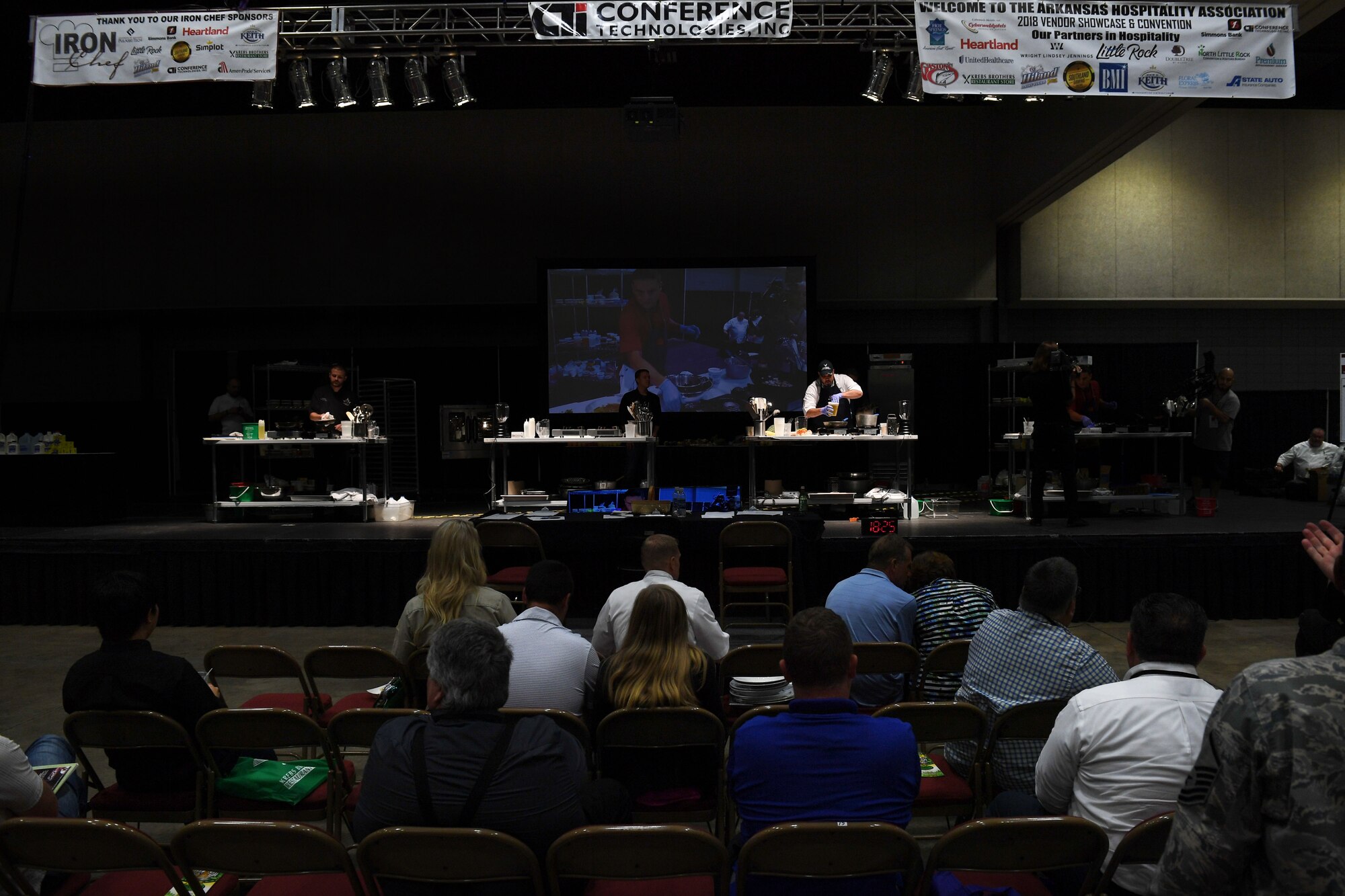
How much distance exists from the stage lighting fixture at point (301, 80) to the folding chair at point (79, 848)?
21.0 feet

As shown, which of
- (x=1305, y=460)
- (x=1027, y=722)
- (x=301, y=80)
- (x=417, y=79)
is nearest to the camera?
(x=1027, y=722)

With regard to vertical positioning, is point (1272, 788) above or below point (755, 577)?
above

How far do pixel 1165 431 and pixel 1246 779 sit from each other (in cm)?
846

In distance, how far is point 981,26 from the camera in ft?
18.1

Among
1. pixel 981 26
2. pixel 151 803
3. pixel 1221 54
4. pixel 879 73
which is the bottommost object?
pixel 151 803

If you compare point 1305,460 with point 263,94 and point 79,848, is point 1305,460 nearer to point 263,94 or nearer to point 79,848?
point 263,94

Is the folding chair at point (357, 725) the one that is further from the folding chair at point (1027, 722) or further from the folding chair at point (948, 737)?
the folding chair at point (1027, 722)

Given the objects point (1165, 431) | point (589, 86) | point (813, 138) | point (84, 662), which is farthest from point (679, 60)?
point (84, 662)

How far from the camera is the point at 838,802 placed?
1965 millimetres

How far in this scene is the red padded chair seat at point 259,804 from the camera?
2775 mm

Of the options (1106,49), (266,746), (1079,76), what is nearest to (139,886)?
(266,746)

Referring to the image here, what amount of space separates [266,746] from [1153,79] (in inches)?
222

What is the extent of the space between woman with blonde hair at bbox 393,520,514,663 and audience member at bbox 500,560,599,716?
632mm

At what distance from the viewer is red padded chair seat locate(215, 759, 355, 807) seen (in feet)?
9.11
